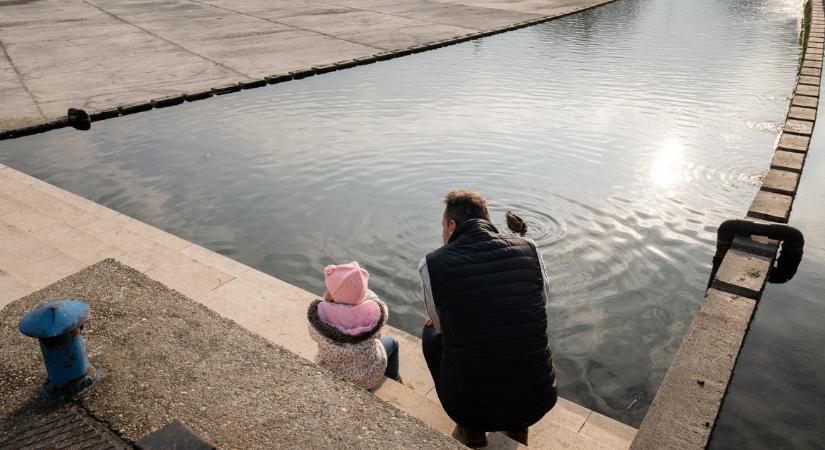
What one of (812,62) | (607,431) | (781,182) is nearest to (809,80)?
(812,62)

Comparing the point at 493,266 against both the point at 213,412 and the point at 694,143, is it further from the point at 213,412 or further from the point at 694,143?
the point at 694,143

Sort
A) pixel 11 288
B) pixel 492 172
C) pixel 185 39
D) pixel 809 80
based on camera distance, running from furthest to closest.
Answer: pixel 185 39
pixel 809 80
pixel 492 172
pixel 11 288

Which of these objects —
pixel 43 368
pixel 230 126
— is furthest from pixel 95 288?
pixel 230 126

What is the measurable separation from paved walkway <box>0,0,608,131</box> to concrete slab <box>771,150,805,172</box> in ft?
33.2

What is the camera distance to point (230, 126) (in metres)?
11.0

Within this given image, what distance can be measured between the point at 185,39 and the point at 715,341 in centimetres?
1655

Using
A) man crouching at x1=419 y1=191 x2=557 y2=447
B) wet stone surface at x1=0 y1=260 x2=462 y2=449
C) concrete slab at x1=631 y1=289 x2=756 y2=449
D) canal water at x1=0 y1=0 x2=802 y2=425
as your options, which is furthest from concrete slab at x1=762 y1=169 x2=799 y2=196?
wet stone surface at x1=0 y1=260 x2=462 y2=449

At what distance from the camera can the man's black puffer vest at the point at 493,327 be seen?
10.9 ft

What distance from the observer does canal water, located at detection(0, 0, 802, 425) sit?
6.15m

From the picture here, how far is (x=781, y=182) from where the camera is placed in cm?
780

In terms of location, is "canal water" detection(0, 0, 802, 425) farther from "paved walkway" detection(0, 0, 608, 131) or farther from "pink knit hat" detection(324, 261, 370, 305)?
"pink knit hat" detection(324, 261, 370, 305)

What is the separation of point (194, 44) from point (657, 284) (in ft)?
47.2

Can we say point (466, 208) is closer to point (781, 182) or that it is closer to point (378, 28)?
point (781, 182)

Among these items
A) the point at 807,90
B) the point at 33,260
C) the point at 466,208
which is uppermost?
the point at 466,208
